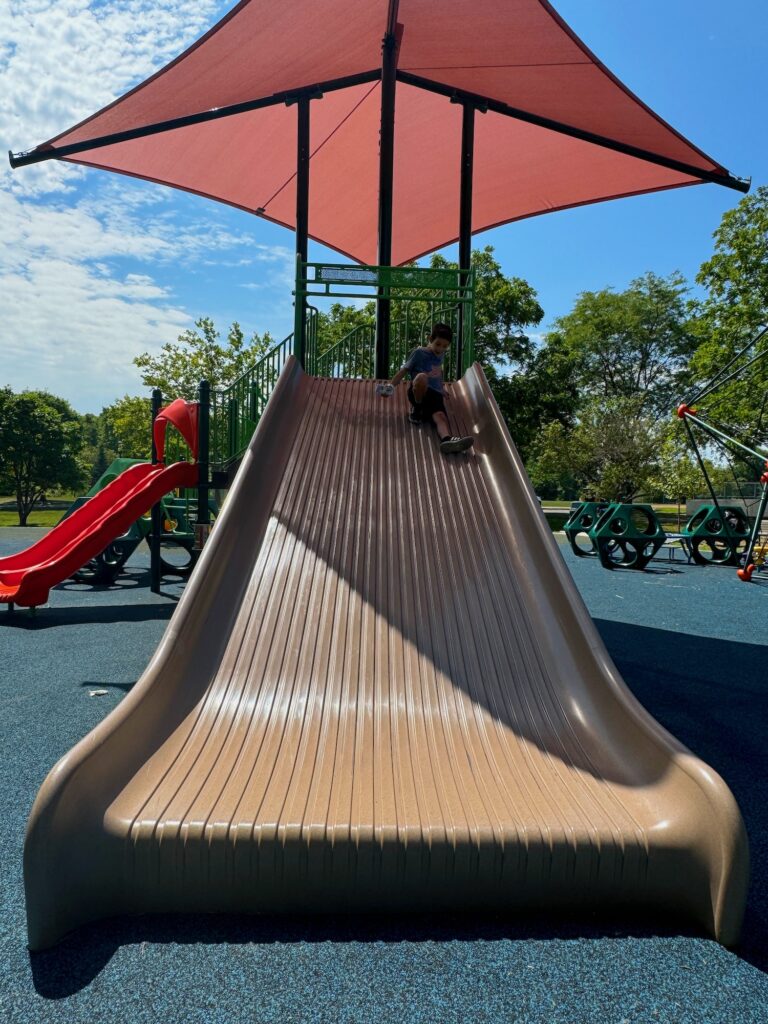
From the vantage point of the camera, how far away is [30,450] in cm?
3612

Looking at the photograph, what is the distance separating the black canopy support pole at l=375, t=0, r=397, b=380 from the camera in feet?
22.4

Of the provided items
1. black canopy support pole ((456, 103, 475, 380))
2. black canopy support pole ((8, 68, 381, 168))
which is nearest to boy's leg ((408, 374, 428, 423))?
black canopy support pole ((456, 103, 475, 380))

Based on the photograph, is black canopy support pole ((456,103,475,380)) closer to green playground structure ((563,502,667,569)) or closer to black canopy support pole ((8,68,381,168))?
black canopy support pole ((8,68,381,168))

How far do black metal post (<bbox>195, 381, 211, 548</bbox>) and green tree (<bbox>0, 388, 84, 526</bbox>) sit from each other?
1263 inches

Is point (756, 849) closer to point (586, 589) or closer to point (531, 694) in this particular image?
point (531, 694)

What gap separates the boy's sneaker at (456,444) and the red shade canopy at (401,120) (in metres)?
4.51

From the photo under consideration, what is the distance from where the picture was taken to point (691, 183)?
28.8 ft

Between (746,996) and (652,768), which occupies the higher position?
(652,768)

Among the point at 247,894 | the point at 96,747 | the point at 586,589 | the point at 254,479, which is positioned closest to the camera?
the point at 247,894

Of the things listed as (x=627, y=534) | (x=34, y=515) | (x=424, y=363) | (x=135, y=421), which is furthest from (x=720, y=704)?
(x=34, y=515)

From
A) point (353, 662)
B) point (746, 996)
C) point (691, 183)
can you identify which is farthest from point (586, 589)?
point (746, 996)

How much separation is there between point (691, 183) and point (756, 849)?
887 centimetres

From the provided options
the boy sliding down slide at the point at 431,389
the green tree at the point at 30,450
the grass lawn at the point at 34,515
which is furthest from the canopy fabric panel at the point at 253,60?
the green tree at the point at 30,450

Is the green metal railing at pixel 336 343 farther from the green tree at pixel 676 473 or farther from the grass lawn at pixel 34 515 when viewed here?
the grass lawn at pixel 34 515
